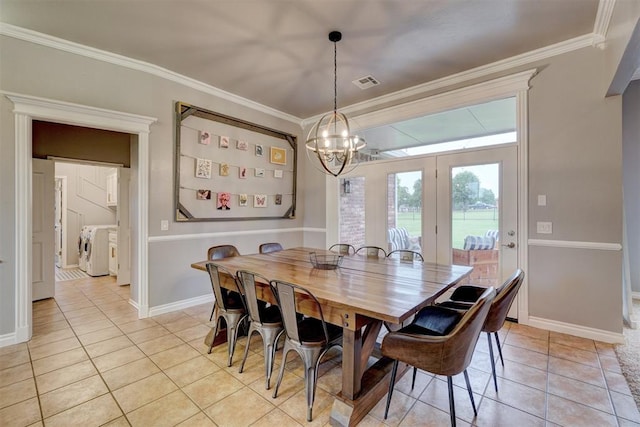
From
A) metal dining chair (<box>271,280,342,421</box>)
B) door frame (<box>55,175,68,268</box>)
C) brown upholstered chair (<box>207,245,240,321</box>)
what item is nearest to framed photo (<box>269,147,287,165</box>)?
brown upholstered chair (<box>207,245,240,321</box>)

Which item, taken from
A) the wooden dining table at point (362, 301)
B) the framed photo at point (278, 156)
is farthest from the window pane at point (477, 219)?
the framed photo at point (278, 156)

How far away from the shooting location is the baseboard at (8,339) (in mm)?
2609

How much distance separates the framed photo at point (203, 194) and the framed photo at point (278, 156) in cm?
125

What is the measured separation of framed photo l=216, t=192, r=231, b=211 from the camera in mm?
Answer: 4074

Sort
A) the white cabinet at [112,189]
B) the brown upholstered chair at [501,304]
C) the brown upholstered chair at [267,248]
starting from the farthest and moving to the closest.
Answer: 1. the white cabinet at [112,189]
2. the brown upholstered chair at [267,248]
3. the brown upholstered chair at [501,304]

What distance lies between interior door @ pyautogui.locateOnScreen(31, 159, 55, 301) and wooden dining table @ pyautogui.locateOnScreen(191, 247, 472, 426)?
333 cm

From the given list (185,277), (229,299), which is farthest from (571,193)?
(185,277)

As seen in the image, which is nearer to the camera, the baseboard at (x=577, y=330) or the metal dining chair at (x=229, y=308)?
the metal dining chair at (x=229, y=308)

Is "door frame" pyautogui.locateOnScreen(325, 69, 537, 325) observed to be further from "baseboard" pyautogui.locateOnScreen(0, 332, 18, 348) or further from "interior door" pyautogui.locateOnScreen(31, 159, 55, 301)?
"interior door" pyautogui.locateOnScreen(31, 159, 55, 301)

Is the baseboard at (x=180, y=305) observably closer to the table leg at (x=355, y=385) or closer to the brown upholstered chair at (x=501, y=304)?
the table leg at (x=355, y=385)

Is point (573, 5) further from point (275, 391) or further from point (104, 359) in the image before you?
point (104, 359)

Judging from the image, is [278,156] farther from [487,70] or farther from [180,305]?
[487,70]

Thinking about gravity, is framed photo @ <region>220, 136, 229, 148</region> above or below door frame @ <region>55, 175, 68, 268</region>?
above

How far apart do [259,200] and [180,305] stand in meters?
1.88
